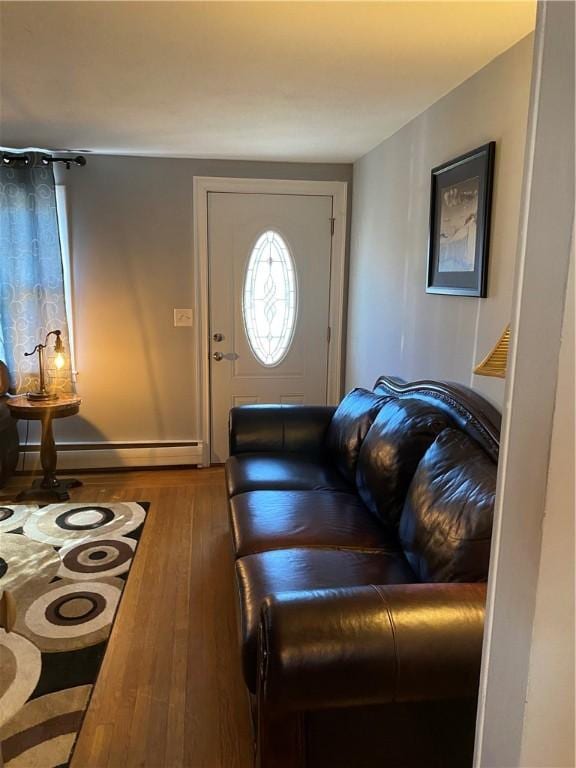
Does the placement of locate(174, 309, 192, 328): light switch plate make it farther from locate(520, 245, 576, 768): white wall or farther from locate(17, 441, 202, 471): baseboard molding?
locate(520, 245, 576, 768): white wall

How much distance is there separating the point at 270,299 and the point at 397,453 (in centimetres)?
226

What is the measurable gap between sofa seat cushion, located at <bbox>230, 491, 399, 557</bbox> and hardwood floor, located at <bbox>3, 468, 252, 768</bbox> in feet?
1.45

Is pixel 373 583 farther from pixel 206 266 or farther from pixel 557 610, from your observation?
pixel 206 266

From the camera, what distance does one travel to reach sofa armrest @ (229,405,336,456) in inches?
127

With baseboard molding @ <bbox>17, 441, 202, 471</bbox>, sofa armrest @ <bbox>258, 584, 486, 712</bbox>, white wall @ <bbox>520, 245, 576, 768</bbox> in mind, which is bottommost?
baseboard molding @ <bbox>17, 441, 202, 471</bbox>

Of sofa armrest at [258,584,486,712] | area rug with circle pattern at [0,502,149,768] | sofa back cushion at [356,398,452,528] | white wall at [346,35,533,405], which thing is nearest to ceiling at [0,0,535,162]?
white wall at [346,35,533,405]

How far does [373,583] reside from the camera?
1861 millimetres

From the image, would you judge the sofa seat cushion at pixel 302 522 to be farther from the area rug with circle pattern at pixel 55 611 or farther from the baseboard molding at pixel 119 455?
the baseboard molding at pixel 119 455

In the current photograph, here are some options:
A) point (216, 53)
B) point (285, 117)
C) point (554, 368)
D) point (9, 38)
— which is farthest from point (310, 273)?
point (554, 368)

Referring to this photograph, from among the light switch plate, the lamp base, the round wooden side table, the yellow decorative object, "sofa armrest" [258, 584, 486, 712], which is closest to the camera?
"sofa armrest" [258, 584, 486, 712]

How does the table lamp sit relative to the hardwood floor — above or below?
above

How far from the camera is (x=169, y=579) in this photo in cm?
277

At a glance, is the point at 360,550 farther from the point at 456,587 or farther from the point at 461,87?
the point at 461,87

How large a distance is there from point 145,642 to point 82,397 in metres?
2.35
